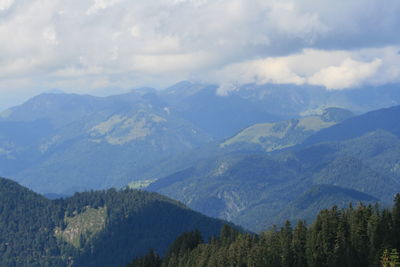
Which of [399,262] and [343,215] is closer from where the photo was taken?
[399,262]

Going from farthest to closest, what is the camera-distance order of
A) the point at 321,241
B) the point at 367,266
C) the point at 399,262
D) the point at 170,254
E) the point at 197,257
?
the point at 170,254
the point at 197,257
the point at 321,241
the point at 367,266
the point at 399,262

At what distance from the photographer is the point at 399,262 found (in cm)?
11088

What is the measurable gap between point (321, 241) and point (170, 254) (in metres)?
73.1

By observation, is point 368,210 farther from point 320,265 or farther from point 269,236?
point 269,236

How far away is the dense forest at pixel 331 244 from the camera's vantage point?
416 feet

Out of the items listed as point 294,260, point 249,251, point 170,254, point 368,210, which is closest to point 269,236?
point 249,251

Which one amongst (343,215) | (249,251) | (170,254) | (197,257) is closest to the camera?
(343,215)

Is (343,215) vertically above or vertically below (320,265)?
above

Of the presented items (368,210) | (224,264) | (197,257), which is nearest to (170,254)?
(197,257)

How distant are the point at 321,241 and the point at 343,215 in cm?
1163

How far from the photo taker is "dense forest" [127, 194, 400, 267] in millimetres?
126812

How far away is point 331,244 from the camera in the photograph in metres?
134

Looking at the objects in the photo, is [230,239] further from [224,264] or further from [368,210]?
[368,210]

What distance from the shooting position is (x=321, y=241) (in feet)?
438
